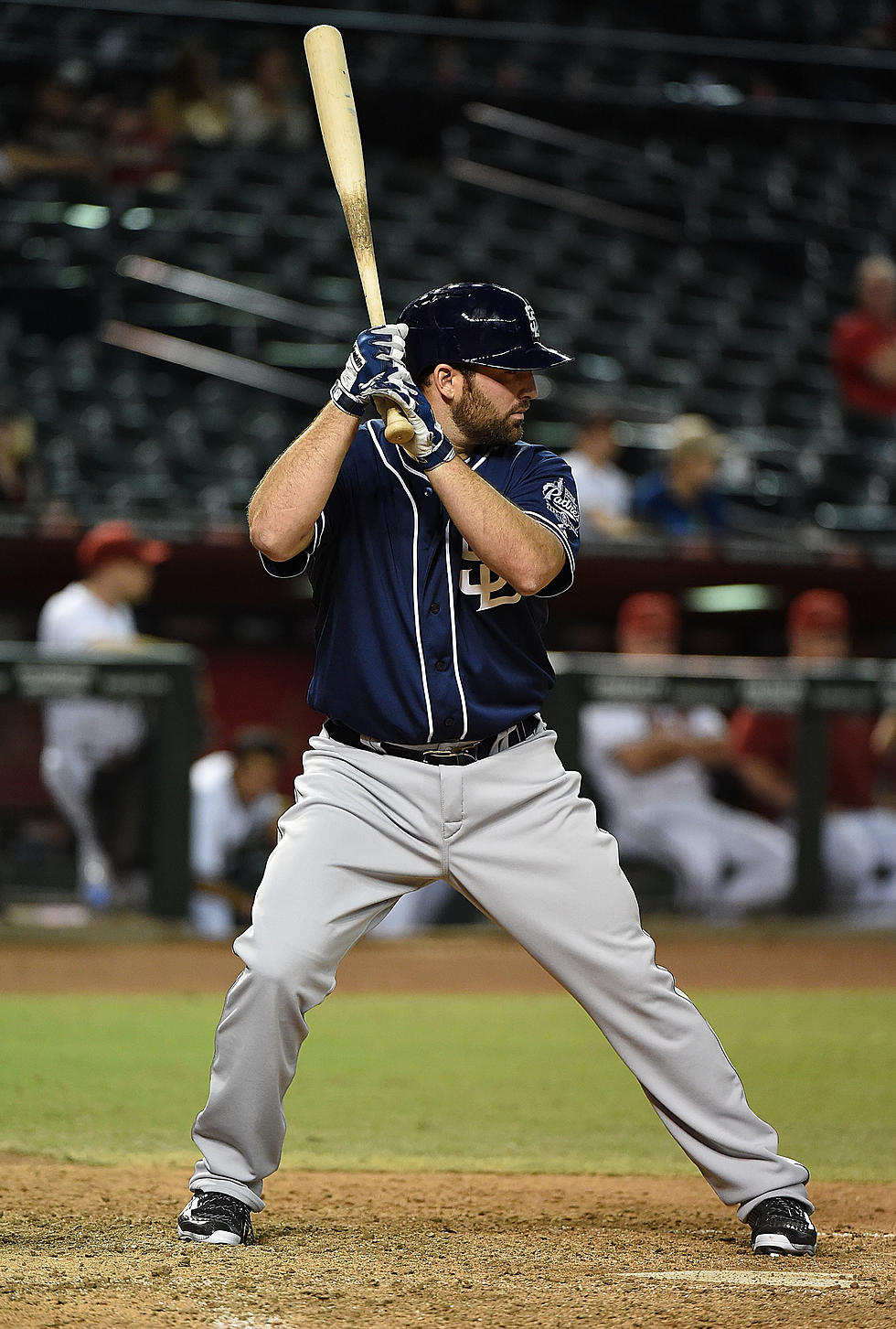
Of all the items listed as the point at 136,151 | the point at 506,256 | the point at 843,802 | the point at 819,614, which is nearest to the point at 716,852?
the point at 843,802

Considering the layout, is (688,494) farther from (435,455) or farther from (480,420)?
(435,455)

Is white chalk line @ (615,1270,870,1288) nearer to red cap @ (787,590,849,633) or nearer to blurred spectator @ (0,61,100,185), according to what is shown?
red cap @ (787,590,849,633)

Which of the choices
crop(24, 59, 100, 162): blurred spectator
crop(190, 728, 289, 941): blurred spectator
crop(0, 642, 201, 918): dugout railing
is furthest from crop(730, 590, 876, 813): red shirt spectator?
crop(24, 59, 100, 162): blurred spectator

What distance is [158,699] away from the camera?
6.47 meters

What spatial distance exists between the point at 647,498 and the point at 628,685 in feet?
6.23

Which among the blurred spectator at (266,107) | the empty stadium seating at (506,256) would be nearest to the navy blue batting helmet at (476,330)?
→ the empty stadium seating at (506,256)

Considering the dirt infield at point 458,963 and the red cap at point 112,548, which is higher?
the red cap at point 112,548

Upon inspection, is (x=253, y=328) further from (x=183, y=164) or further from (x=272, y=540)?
(x=272, y=540)

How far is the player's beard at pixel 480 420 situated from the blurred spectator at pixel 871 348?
25.6 feet

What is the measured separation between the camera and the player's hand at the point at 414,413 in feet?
8.22

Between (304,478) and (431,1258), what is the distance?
1268mm

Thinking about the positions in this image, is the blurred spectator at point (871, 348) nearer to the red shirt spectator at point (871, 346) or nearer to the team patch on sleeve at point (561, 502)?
the red shirt spectator at point (871, 346)

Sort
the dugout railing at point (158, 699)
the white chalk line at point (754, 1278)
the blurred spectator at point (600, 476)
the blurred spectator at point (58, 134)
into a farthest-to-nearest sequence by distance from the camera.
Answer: the blurred spectator at point (58, 134), the blurred spectator at point (600, 476), the dugout railing at point (158, 699), the white chalk line at point (754, 1278)

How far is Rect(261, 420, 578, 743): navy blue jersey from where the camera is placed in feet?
8.77
